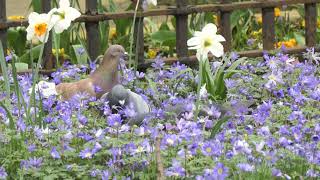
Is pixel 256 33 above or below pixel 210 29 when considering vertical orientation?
below

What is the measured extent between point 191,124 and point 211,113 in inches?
10.1

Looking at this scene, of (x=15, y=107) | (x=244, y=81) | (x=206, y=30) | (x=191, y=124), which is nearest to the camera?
(x=191, y=124)

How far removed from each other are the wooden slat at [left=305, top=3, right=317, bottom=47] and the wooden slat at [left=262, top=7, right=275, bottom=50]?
0.28 meters

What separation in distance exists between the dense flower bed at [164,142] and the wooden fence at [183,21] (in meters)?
1.18

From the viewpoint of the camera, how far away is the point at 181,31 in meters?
5.58

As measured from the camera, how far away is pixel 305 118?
146 inches

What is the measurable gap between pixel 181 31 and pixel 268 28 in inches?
24.4

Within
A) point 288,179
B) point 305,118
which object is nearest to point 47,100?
point 305,118

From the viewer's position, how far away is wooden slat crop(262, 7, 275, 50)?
580 centimetres

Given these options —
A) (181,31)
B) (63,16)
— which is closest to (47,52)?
(181,31)

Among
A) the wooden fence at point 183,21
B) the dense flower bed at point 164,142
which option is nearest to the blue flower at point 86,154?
the dense flower bed at point 164,142

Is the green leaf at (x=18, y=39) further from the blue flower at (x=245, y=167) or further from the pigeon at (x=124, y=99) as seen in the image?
the blue flower at (x=245, y=167)

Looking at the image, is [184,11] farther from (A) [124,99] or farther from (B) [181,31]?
(A) [124,99]

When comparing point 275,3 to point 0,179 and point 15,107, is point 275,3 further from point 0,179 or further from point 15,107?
point 0,179
